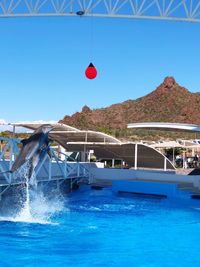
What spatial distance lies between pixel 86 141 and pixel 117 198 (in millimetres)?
6417

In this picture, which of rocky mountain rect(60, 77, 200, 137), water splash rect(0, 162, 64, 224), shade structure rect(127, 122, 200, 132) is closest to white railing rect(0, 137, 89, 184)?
water splash rect(0, 162, 64, 224)

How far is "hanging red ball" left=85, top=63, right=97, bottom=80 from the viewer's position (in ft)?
Answer: 42.4

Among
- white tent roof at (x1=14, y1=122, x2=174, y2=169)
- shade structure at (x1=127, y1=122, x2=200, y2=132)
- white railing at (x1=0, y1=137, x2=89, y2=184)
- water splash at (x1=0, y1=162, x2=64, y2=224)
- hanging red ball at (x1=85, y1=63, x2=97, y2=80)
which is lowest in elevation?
water splash at (x1=0, y1=162, x2=64, y2=224)

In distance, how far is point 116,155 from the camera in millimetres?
23641

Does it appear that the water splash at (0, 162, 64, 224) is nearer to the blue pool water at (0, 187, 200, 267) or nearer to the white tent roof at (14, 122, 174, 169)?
the blue pool water at (0, 187, 200, 267)

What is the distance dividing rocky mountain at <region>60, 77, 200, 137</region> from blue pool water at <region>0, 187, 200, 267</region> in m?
71.8

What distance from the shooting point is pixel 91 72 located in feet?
42.6

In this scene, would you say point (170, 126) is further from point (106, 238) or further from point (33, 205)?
point (106, 238)

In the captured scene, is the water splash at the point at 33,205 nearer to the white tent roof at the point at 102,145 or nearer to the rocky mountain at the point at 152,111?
the white tent roof at the point at 102,145

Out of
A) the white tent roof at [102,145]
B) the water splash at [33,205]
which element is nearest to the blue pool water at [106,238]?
the water splash at [33,205]

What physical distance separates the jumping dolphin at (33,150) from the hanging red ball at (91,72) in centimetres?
218

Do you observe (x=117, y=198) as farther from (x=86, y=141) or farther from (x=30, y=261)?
(x=30, y=261)

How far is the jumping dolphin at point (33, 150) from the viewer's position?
1142cm

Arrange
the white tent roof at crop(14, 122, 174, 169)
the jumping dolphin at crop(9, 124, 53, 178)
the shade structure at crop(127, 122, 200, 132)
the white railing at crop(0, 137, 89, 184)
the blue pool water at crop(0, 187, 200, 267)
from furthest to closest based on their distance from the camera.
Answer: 1. the white tent roof at crop(14, 122, 174, 169)
2. the shade structure at crop(127, 122, 200, 132)
3. the white railing at crop(0, 137, 89, 184)
4. the jumping dolphin at crop(9, 124, 53, 178)
5. the blue pool water at crop(0, 187, 200, 267)
